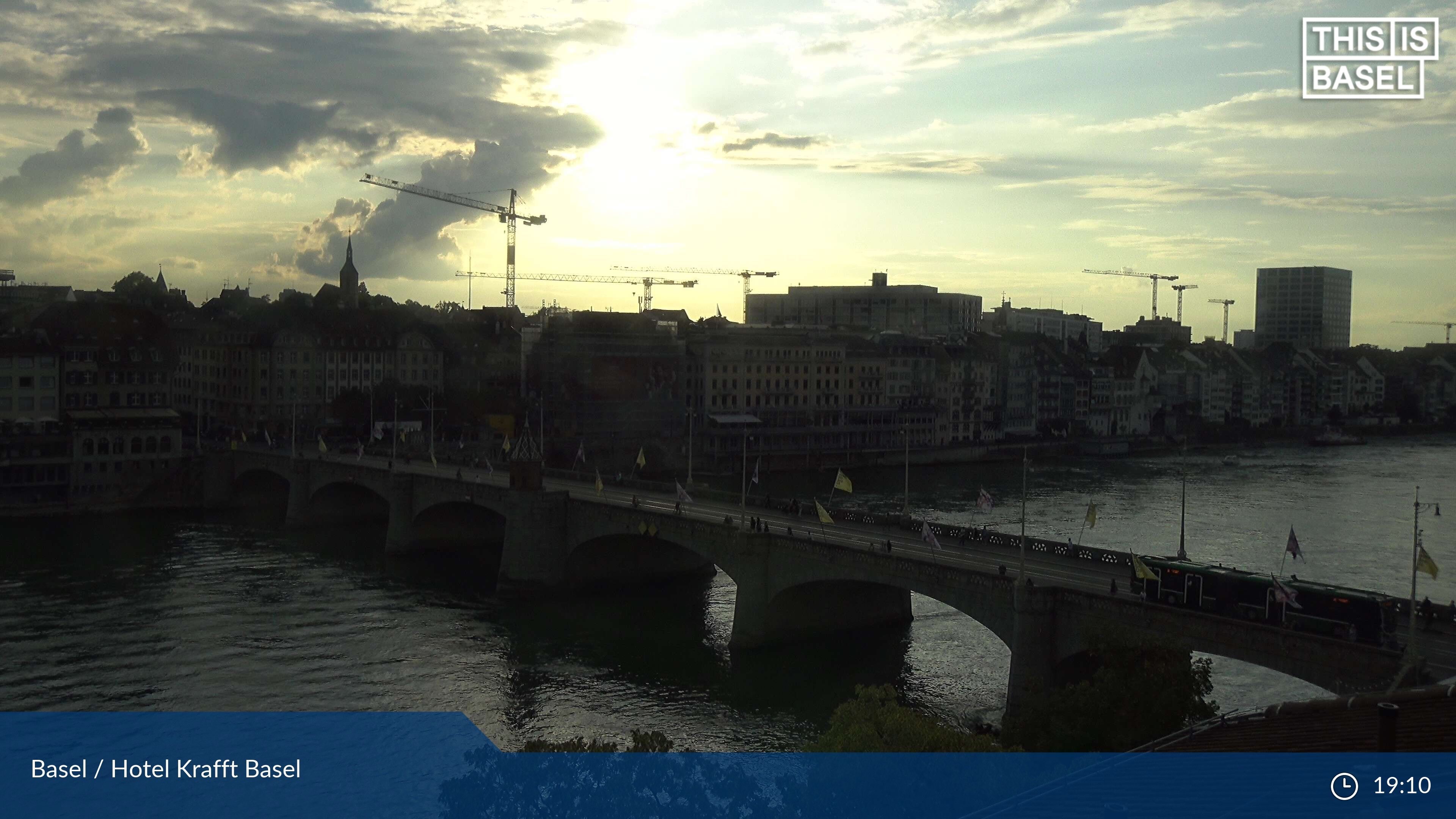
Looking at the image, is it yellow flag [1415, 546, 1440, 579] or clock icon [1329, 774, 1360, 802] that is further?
yellow flag [1415, 546, 1440, 579]

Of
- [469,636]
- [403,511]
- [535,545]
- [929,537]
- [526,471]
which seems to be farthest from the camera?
[403,511]

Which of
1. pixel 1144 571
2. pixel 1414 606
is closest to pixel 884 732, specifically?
pixel 1414 606

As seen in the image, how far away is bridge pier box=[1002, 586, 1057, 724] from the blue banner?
6.58m

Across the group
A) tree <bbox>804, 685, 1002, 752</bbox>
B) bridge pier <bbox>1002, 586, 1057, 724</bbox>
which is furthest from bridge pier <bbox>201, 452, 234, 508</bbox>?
tree <bbox>804, 685, 1002, 752</bbox>

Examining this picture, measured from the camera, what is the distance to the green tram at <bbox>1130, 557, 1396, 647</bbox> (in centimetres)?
2847

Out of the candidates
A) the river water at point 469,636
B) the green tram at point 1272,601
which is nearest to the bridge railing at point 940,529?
the river water at point 469,636

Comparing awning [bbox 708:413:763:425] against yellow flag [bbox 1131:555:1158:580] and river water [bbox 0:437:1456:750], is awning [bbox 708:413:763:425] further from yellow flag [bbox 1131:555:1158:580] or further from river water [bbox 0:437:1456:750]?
yellow flag [bbox 1131:555:1158:580]

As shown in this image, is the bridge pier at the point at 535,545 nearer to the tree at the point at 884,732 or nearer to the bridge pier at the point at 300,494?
the bridge pier at the point at 300,494

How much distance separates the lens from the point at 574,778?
22250 millimetres

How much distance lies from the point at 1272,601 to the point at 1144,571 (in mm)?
3028

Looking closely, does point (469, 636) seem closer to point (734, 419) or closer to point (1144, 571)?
point (1144, 571)

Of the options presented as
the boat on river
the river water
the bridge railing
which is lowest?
the river water

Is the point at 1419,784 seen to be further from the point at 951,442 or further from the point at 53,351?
the point at 951,442

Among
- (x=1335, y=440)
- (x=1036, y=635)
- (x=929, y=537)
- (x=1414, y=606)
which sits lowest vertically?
(x=1335, y=440)
